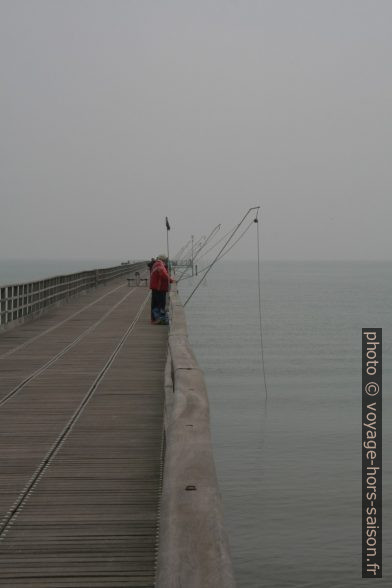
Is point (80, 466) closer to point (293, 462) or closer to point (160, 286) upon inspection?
point (293, 462)

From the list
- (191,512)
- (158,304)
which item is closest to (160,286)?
(158,304)

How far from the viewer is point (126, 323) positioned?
82.0ft

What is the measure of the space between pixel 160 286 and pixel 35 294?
6586 mm

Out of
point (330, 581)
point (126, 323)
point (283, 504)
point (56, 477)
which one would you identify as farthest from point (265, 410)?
point (56, 477)

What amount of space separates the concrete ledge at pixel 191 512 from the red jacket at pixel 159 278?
1490 centimetres

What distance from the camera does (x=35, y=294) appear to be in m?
27.2

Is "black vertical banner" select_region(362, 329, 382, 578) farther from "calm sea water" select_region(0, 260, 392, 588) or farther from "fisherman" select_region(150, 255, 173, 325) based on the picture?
"fisherman" select_region(150, 255, 173, 325)

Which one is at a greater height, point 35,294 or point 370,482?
point 35,294

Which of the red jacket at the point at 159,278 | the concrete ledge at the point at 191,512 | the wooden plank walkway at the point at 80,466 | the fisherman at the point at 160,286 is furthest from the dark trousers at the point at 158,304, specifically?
the concrete ledge at the point at 191,512

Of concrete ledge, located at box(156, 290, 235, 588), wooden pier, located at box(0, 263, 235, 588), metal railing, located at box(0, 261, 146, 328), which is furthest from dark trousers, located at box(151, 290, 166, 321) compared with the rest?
concrete ledge, located at box(156, 290, 235, 588)

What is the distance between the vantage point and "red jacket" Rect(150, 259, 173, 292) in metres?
21.9

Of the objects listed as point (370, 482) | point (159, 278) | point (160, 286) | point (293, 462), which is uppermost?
point (159, 278)

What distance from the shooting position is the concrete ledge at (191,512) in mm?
3602

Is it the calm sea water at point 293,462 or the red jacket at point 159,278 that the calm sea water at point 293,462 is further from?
the red jacket at point 159,278
